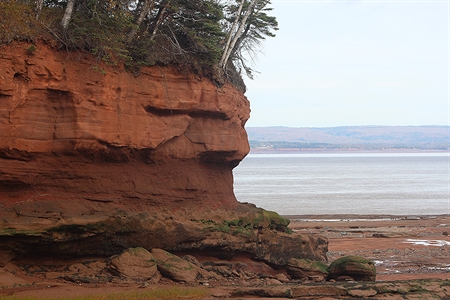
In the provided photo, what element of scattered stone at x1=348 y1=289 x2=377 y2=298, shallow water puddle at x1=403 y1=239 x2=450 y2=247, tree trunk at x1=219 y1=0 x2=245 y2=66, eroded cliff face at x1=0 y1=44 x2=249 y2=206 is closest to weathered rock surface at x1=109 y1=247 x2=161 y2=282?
eroded cliff face at x1=0 y1=44 x2=249 y2=206

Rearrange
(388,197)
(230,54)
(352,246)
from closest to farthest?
(230,54) < (352,246) < (388,197)

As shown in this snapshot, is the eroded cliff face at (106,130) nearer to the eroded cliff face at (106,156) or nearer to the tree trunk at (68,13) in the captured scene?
the eroded cliff face at (106,156)

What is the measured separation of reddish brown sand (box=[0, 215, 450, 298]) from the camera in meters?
15.3

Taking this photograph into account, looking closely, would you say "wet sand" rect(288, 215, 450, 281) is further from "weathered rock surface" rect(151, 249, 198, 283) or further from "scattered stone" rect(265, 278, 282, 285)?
"weathered rock surface" rect(151, 249, 198, 283)

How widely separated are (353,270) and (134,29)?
36.9ft

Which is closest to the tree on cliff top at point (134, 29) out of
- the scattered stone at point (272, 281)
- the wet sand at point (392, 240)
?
the scattered stone at point (272, 281)

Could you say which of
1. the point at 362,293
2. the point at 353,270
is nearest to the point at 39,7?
the point at 362,293

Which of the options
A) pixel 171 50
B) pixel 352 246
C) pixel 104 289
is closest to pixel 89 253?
pixel 104 289

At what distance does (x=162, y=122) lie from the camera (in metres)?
18.6

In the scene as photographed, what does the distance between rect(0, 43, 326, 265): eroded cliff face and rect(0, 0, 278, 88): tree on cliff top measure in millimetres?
441

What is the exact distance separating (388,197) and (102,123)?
6888 centimetres

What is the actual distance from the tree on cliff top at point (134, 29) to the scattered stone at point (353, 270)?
8.08 meters

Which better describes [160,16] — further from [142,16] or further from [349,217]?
[349,217]

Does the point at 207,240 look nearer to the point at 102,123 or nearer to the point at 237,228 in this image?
the point at 237,228
